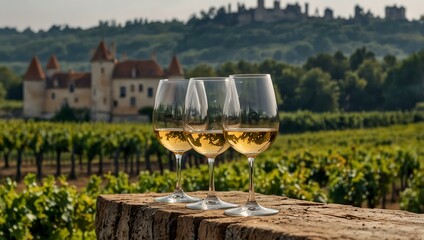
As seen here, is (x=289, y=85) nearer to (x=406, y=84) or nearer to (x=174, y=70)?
(x=406, y=84)

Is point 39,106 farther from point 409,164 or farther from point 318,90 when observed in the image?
point 409,164

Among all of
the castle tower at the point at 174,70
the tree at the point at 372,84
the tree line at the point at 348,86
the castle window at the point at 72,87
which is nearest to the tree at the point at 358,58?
the tree line at the point at 348,86

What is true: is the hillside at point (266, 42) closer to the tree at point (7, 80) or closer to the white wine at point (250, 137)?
the tree at point (7, 80)

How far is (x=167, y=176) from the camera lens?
45.4 feet

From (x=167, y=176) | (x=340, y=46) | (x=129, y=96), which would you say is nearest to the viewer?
(x=167, y=176)

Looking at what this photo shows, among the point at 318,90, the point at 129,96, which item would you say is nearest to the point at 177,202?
the point at 129,96

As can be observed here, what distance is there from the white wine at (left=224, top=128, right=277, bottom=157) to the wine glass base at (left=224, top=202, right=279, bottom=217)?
8.2 inches

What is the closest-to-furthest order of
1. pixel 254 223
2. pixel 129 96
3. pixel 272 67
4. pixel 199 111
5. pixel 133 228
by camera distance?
pixel 254 223 → pixel 199 111 → pixel 133 228 → pixel 129 96 → pixel 272 67

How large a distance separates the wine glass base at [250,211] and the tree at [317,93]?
8657cm

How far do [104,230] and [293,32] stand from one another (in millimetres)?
185356

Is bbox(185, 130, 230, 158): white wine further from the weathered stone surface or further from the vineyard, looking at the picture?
the vineyard

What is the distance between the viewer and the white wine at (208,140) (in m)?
3.29

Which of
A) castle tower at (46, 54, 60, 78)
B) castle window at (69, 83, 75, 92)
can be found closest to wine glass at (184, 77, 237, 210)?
castle window at (69, 83, 75, 92)

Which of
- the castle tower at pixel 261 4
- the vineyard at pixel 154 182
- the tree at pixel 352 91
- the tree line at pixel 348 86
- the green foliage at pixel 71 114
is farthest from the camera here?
the castle tower at pixel 261 4
